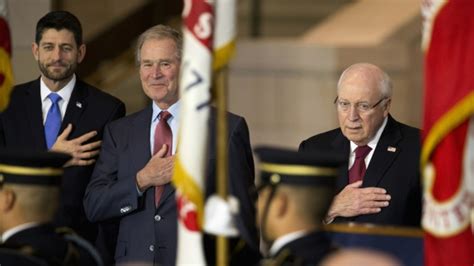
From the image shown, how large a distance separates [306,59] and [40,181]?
791cm

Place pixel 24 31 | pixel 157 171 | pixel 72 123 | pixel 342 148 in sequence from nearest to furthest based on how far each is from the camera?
pixel 157 171
pixel 342 148
pixel 72 123
pixel 24 31

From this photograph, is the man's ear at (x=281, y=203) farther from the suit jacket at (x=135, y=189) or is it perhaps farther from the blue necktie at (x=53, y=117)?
the blue necktie at (x=53, y=117)

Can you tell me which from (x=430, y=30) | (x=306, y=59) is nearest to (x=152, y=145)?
(x=430, y=30)

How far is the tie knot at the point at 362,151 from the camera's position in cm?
935

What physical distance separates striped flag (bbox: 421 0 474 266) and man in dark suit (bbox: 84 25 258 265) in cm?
129

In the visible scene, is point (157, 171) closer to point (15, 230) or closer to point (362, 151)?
point (362, 151)

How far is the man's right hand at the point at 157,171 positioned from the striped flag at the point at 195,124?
1.00 metres

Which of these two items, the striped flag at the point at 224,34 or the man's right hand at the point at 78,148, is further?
the man's right hand at the point at 78,148

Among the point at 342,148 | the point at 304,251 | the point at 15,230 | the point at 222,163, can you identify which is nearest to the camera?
the point at 304,251

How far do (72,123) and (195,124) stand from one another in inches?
72.8

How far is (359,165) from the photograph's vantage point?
30.6ft

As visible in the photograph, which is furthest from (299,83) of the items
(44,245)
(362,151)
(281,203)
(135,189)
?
(281,203)

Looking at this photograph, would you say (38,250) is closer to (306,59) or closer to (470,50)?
(470,50)

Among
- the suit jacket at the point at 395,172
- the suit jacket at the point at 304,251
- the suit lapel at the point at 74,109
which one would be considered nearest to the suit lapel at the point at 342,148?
the suit jacket at the point at 395,172
